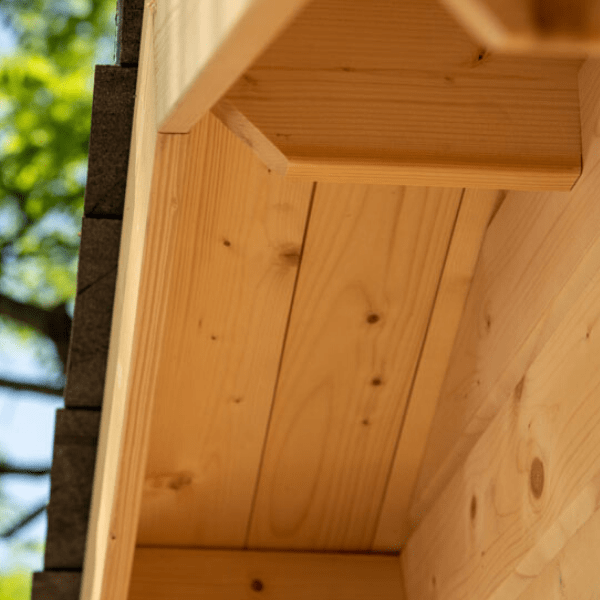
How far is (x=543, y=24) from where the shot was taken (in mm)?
425

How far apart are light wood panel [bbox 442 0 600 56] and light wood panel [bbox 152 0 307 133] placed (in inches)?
7.5

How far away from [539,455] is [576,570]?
153 mm

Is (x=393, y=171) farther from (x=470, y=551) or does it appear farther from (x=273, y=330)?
(x=470, y=551)

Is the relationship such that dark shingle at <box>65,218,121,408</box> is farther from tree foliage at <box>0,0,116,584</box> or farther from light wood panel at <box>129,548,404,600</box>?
tree foliage at <box>0,0,116,584</box>

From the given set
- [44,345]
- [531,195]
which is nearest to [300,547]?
[531,195]

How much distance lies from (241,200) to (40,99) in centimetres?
444

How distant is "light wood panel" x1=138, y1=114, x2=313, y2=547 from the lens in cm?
122

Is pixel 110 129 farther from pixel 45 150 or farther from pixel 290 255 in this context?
pixel 45 150

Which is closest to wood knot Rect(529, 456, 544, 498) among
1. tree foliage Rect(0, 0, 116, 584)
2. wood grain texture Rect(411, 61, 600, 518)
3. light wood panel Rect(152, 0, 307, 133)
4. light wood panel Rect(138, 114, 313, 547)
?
wood grain texture Rect(411, 61, 600, 518)

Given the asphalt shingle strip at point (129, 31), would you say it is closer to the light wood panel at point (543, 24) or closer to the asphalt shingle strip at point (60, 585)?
the asphalt shingle strip at point (60, 585)

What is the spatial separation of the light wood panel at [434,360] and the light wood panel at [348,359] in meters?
0.01

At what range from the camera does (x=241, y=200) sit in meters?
1.23

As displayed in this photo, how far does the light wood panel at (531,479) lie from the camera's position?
102 cm

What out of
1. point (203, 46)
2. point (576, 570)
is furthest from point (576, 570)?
point (203, 46)
